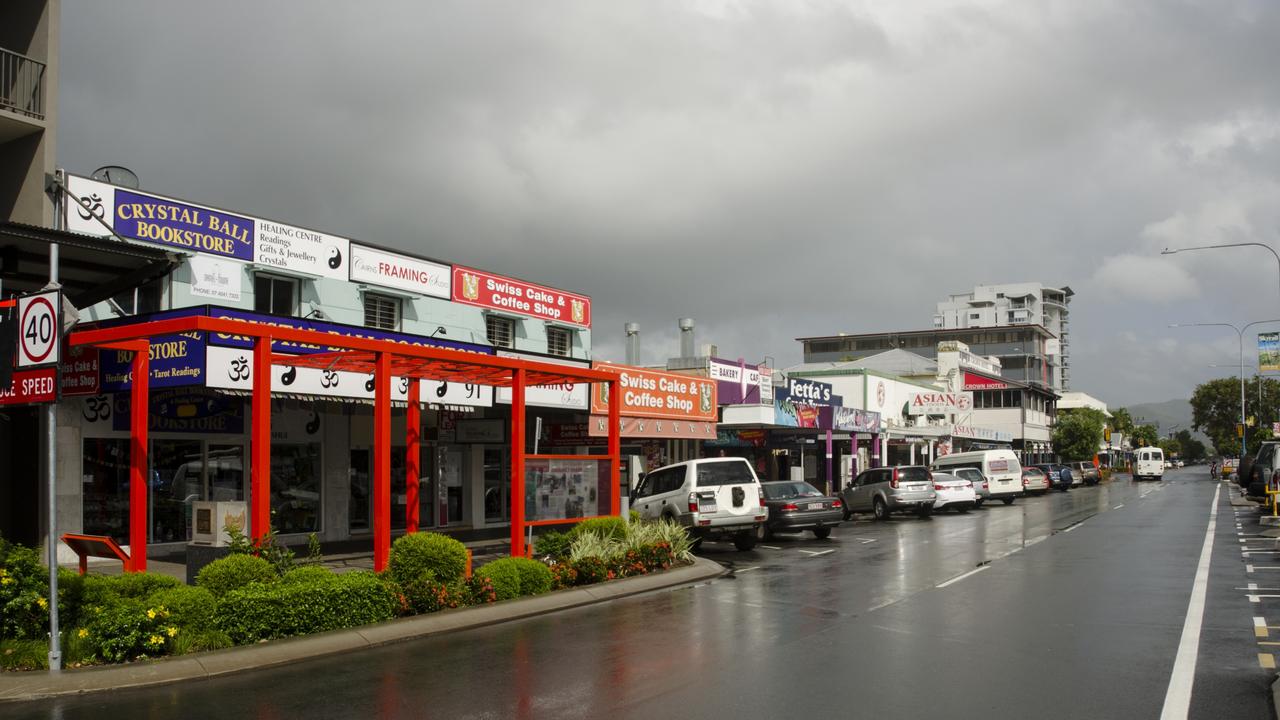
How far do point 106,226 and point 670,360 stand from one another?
2255 cm

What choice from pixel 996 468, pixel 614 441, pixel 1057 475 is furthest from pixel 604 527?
pixel 1057 475

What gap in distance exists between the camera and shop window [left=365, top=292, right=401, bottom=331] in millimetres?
22391

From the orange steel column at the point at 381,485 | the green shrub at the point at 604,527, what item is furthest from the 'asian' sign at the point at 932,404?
the orange steel column at the point at 381,485

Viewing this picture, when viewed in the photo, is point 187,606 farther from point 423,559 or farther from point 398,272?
point 398,272

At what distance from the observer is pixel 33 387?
1016 centimetres

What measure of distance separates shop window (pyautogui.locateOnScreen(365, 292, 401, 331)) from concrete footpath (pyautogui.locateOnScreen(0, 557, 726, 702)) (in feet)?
33.3

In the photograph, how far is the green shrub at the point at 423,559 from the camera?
12.5 meters

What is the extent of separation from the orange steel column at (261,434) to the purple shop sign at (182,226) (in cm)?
722

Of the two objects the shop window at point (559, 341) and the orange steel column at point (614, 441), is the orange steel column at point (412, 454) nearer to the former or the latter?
the orange steel column at point (614, 441)

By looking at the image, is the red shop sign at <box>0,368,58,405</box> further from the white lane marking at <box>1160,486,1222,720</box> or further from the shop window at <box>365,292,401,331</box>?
the shop window at <box>365,292,401,331</box>

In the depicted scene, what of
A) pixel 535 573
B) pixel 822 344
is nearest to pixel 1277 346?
pixel 535 573

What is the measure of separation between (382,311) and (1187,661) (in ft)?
58.3

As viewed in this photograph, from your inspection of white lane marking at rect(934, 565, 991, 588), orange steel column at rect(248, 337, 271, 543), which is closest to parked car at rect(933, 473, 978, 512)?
white lane marking at rect(934, 565, 991, 588)

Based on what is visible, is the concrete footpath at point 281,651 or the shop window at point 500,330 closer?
the concrete footpath at point 281,651
